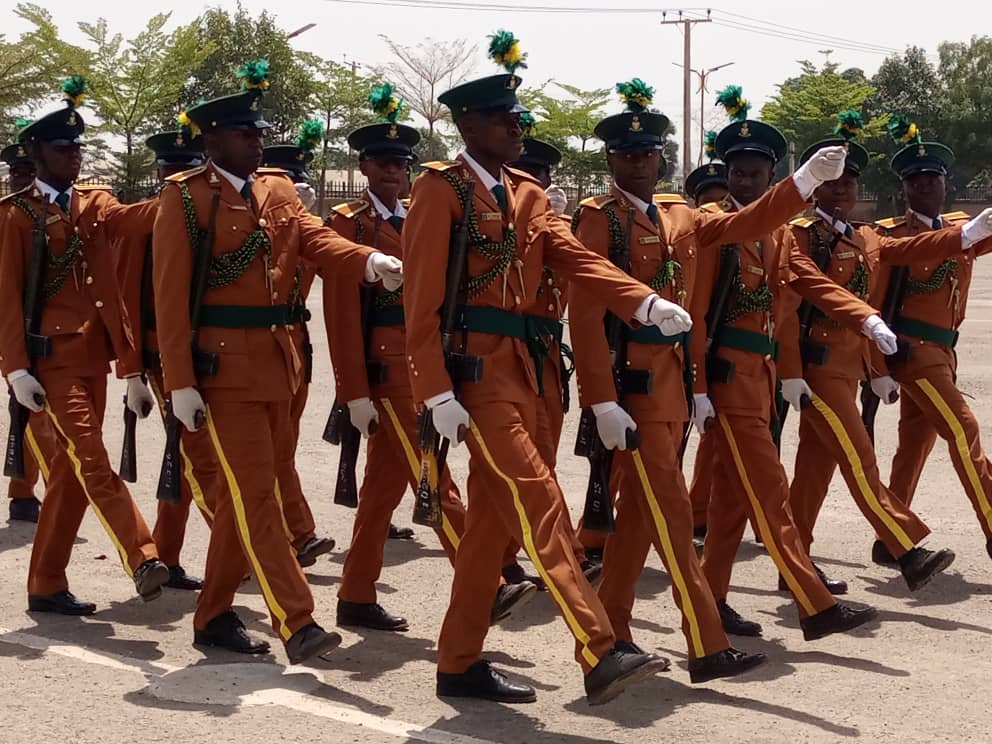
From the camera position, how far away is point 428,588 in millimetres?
7832

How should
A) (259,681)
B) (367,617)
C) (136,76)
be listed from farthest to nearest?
(136,76) → (367,617) → (259,681)

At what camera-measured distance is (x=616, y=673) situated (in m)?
5.18

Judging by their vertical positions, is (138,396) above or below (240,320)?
below

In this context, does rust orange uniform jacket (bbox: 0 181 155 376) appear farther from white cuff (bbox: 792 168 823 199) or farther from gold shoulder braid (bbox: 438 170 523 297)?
white cuff (bbox: 792 168 823 199)

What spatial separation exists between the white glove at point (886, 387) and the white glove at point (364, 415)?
281cm

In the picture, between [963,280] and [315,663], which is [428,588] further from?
[963,280]

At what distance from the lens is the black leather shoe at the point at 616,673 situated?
5.18 meters

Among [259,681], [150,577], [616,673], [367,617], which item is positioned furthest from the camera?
[367,617]

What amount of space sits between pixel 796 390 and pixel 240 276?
2707mm

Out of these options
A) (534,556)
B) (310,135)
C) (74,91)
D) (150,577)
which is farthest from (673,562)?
(310,135)

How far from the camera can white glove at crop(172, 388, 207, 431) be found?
6.15m

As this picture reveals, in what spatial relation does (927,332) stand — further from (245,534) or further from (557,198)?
(245,534)

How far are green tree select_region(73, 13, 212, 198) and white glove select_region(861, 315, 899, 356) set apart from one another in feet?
122

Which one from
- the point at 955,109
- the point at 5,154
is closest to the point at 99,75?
the point at 955,109
